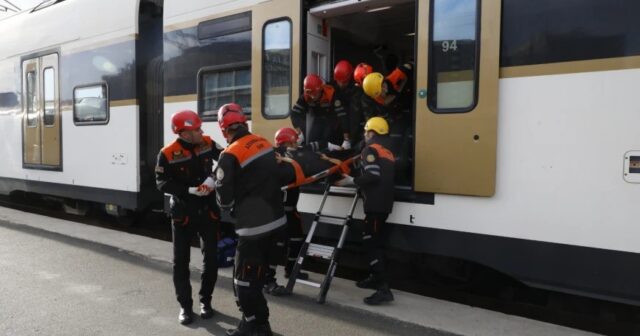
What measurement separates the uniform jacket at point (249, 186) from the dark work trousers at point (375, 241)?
98 centimetres

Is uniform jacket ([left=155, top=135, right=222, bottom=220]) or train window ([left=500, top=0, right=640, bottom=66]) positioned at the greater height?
train window ([left=500, top=0, right=640, bottom=66])

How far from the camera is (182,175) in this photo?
392 centimetres

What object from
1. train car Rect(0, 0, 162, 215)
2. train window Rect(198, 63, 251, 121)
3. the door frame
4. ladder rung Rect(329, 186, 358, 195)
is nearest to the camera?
ladder rung Rect(329, 186, 358, 195)

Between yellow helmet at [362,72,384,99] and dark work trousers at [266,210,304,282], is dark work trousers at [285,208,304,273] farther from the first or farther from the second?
yellow helmet at [362,72,384,99]

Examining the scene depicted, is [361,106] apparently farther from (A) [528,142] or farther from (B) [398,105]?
(A) [528,142]

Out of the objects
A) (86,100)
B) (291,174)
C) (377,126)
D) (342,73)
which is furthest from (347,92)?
(86,100)

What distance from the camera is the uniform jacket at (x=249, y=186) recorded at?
3.40 m

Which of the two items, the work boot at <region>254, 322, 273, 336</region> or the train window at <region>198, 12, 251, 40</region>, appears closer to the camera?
the work boot at <region>254, 322, 273, 336</region>

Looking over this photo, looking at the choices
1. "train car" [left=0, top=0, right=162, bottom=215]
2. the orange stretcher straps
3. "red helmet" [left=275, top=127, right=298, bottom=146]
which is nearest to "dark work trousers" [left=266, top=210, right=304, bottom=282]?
the orange stretcher straps

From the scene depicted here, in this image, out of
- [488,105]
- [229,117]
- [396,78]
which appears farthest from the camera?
[396,78]

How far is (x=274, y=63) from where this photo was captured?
509 centimetres

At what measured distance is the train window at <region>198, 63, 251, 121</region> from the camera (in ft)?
17.8

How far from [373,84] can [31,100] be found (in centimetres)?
678

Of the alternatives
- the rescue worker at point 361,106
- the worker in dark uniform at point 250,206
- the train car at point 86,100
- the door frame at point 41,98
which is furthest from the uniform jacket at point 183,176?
the door frame at point 41,98
